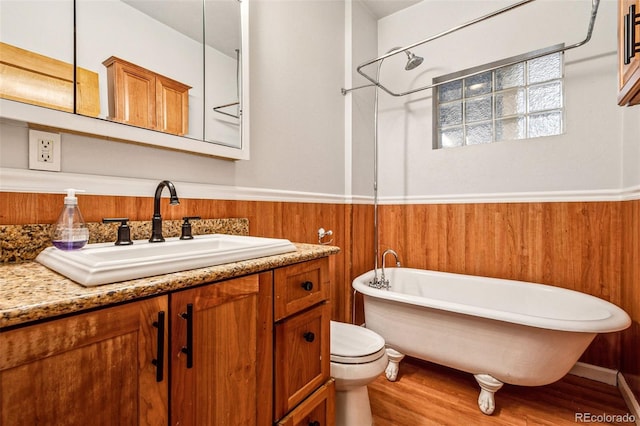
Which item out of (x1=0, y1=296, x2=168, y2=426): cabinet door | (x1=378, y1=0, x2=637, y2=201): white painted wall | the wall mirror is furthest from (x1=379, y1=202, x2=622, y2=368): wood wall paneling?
(x1=0, y1=296, x2=168, y2=426): cabinet door

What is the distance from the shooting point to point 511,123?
2270mm

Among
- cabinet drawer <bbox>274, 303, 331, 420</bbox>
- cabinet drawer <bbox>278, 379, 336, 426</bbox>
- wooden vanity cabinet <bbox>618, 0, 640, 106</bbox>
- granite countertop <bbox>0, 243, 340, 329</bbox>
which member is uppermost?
wooden vanity cabinet <bbox>618, 0, 640, 106</bbox>

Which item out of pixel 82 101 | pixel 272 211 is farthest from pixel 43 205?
pixel 272 211

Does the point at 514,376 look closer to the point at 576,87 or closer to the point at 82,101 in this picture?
the point at 576,87

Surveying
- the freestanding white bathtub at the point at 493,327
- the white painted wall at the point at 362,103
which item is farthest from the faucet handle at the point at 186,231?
the white painted wall at the point at 362,103

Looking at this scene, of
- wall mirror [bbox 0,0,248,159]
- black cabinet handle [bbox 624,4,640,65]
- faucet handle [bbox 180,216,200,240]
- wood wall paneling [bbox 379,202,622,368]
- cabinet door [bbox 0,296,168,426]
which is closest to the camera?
cabinet door [bbox 0,296,168,426]

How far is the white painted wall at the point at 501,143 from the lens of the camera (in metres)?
1.88

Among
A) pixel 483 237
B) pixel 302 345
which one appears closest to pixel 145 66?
pixel 302 345

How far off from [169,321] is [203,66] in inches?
46.3

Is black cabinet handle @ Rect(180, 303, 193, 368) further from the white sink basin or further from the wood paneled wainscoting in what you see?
the wood paneled wainscoting

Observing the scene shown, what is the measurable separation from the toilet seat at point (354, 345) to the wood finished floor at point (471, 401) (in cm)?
43

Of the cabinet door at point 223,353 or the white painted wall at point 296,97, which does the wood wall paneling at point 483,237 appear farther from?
the cabinet door at point 223,353

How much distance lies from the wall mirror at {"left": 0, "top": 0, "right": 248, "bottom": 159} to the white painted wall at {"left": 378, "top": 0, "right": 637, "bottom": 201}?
61.5 inches

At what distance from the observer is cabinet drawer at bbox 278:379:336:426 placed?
1008 millimetres
